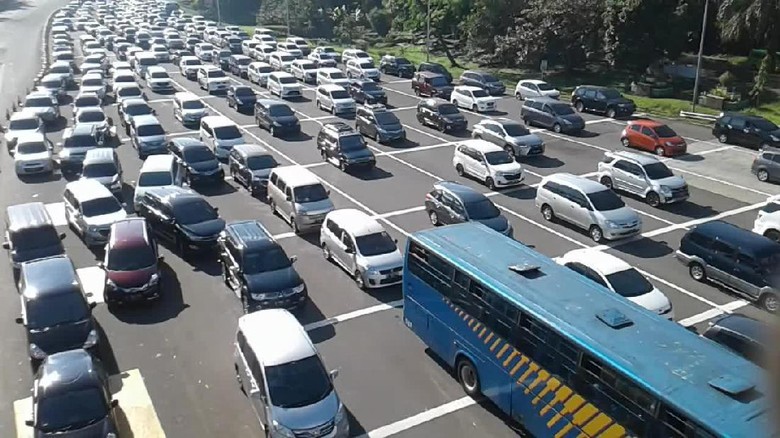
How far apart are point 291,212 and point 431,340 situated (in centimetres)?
945

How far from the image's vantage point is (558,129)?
3681 centimetres

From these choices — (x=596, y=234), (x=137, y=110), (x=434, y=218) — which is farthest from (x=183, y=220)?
(x=137, y=110)

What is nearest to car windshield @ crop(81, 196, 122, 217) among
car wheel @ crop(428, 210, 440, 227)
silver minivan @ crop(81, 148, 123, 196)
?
silver minivan @ crop(81, 148, 123, 196)

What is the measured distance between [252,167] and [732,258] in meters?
17.3

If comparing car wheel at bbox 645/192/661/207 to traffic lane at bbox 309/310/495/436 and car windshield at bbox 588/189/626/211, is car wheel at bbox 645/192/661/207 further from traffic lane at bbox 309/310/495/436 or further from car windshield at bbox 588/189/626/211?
traffic lane at bbox 309/310/495/436

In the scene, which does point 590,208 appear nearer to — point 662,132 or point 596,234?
point 596,234

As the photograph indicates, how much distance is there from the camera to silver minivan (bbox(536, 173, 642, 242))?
2255 centimetres

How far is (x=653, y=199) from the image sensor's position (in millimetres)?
26047

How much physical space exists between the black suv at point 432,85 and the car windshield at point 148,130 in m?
20.0

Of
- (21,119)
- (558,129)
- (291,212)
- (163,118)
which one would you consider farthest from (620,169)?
(21,119)

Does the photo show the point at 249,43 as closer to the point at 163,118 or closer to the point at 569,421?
the point at 163,118

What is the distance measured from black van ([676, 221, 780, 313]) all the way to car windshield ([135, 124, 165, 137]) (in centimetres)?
2357

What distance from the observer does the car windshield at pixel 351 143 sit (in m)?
30.5

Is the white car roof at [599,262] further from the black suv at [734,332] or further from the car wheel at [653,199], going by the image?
the car wheel at [653,199]
